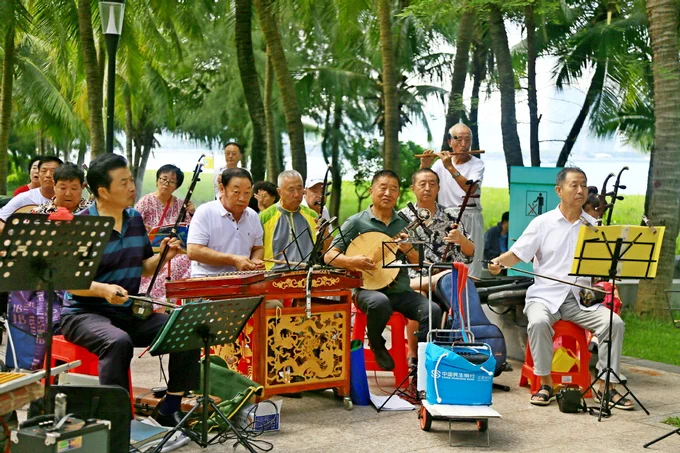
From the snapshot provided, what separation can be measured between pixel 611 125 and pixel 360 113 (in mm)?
10078

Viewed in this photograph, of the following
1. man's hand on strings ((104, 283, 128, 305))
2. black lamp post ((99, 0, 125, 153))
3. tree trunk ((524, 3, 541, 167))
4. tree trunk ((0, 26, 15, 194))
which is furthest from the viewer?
tree trunk ((0, 26, 15, 194))

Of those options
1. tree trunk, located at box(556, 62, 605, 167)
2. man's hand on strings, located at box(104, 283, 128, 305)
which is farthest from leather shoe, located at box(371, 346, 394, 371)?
tree trunk, located at box(556, 62, 605, 167)

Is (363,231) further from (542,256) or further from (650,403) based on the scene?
(650,403)

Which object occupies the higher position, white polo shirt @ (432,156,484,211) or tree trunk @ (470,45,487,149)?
tree trunk @ (470,45,487,149)

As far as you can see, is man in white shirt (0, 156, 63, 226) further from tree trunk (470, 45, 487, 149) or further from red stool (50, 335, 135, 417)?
tree trunk (470, 45, 487, 149)

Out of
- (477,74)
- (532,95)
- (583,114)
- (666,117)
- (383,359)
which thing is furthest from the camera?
(477,74)

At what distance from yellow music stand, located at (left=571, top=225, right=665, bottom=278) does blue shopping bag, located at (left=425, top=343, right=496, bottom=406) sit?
46.9 inches

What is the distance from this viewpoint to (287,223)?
8.22 metres

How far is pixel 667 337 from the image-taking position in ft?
33.5

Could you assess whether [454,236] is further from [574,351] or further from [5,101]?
[5,101]

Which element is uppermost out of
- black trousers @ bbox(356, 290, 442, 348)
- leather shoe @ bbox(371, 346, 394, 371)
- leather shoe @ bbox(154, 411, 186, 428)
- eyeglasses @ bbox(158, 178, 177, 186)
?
eyeglasses @ bbox(158, 178, 177, 186)

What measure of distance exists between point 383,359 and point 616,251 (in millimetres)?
2034

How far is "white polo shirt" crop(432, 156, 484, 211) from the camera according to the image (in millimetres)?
9195

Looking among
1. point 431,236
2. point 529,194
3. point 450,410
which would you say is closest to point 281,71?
point 529,194
